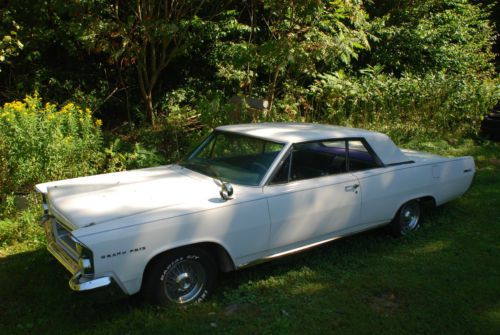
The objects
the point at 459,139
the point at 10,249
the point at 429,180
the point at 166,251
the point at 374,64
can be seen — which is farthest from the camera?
the point at 374,64

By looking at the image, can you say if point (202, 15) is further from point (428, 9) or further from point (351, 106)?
point (428, 9)

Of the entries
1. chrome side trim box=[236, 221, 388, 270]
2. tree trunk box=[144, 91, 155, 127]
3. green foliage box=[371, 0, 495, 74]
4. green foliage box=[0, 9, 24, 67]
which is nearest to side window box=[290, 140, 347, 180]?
chrome side trim box=[236, 221, 388, 270]

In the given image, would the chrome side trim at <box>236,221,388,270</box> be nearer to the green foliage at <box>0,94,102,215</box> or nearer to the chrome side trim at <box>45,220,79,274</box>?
the chrome side trim at <box>45,220,79,274</box>

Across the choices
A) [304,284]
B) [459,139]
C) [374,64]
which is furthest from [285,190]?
[374,64]

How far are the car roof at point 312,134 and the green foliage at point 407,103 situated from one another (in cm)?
434

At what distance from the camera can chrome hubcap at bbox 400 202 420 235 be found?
5180 millimetres

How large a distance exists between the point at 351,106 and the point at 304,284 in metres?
6.26

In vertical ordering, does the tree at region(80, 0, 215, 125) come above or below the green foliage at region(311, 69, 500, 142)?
above

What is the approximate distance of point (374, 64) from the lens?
12.7 meters

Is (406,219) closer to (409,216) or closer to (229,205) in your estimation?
(409,216)

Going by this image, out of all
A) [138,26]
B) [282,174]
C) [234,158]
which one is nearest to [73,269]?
[234,158]

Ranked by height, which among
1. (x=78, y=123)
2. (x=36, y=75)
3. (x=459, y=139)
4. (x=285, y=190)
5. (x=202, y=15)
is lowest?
(x=459, y=139)

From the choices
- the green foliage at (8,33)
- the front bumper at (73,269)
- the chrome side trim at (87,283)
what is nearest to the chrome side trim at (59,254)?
the front bumper at (73,269)

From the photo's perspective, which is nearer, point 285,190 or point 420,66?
point 285,190
